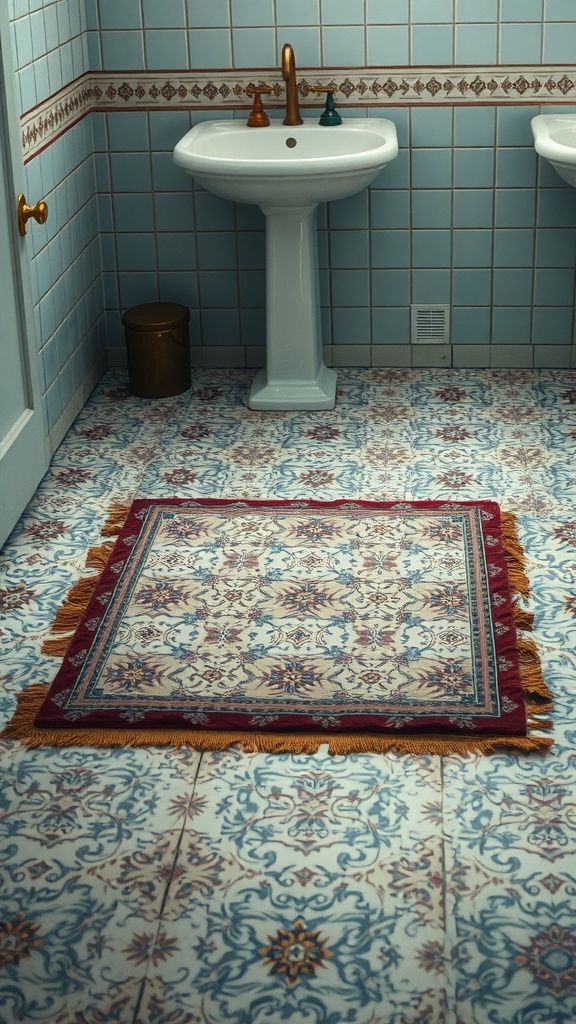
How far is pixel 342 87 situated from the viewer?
12.7ft

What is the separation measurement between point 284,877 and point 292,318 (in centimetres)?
220

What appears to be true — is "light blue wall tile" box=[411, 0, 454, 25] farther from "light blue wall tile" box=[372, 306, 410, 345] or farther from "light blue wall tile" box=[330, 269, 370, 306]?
"light blue wall tile" box=[372, 306, 410, 345]

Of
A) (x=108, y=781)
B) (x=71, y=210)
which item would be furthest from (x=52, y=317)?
(x=108, y=781)

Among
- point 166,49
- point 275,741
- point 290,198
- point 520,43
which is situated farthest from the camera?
point 166,49

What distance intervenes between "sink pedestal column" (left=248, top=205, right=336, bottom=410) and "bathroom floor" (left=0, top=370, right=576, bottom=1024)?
3.87ft

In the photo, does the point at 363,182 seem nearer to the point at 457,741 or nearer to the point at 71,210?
the point at 71,210

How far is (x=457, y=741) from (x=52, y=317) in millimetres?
1894

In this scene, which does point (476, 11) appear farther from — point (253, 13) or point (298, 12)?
point (253, 13)

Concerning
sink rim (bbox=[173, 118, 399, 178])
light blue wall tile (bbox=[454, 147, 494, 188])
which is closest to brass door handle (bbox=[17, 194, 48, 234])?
sink rim (bbox=[173, 118, 399, 178])

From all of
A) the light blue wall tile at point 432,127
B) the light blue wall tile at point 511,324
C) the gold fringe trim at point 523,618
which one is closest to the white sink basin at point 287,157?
the light blue wall tile at point 432,127

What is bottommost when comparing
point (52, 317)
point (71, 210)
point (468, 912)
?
point (468, 912)

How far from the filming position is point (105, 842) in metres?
2.10

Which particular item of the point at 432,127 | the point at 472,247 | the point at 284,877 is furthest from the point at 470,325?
the point at 284,877

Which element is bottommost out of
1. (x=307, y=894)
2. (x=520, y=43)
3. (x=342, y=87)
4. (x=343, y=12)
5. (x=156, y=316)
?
(x=307, y=894)
